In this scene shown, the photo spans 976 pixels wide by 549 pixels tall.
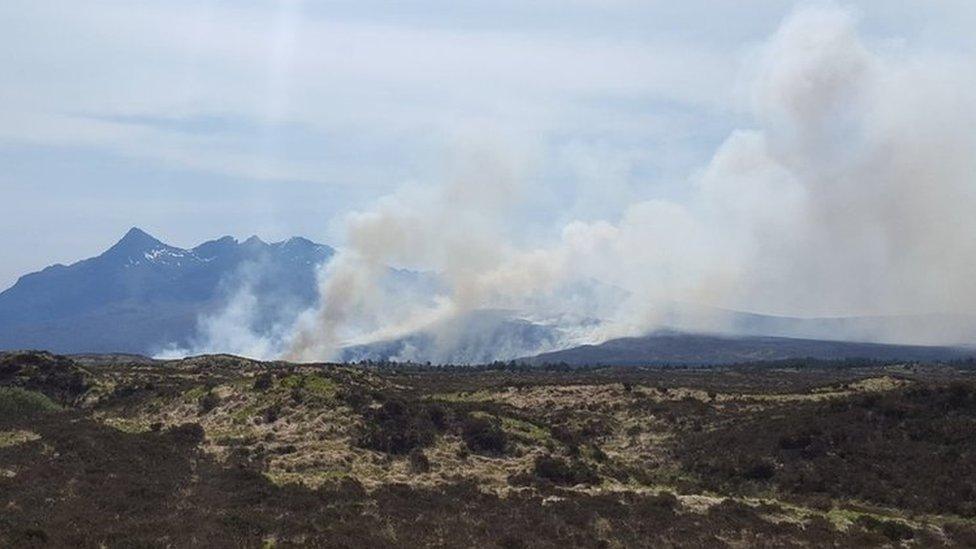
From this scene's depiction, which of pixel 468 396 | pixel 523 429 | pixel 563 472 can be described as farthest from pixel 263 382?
pixel 563 472

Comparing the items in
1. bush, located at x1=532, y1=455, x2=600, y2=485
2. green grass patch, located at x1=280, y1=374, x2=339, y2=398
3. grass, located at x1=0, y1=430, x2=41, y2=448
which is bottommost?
bush, located at x1=532, y1=455, x2=600, y2=485

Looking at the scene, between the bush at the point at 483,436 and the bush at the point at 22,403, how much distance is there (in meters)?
31.1

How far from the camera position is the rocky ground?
1190 inches

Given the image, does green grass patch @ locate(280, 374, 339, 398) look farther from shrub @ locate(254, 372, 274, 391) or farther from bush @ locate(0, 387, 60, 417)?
bush @ locate(0, 387, 60, 417)

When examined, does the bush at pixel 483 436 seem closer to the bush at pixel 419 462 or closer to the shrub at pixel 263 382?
the bush at pixel 419 462

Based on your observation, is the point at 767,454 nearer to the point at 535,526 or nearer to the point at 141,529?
the point at 535,526

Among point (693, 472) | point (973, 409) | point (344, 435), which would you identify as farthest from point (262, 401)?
point (973, 409)

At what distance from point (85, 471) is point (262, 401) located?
59.6ft

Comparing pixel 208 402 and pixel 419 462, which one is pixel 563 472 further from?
pixel 208 402

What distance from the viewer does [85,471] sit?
38.2 m

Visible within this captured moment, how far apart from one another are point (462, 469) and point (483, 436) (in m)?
6.09

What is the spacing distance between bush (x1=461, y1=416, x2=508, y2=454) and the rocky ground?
0.52 feet

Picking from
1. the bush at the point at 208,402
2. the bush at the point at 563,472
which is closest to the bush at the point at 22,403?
the bush at the point at 208,402

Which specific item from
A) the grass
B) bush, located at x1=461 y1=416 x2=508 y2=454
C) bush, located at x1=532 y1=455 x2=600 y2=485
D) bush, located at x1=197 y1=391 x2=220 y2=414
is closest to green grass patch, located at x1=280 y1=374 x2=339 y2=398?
bush, located at x1=197 y1=391 x2=220 y2=414
